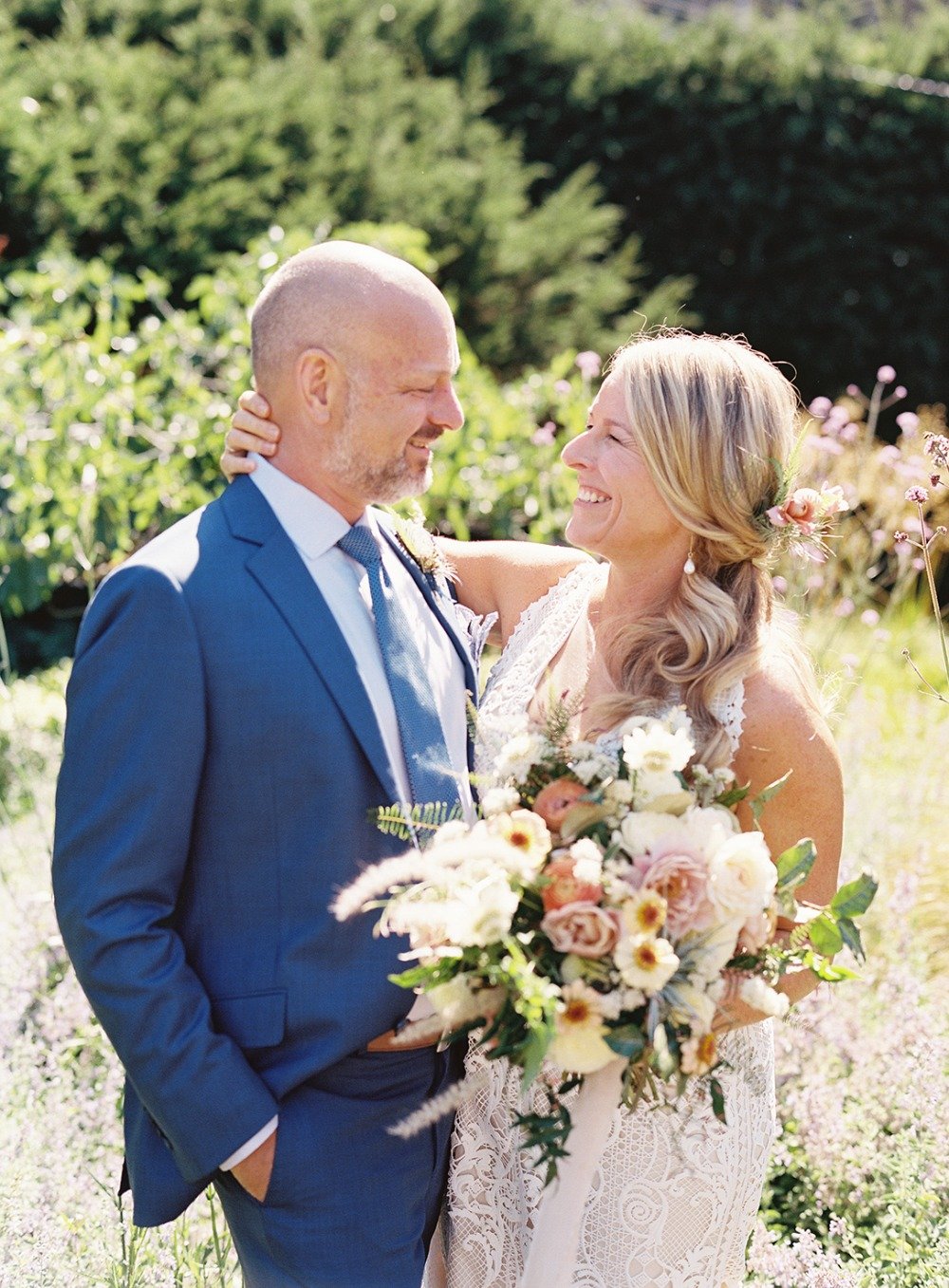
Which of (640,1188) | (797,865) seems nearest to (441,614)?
(797,865)

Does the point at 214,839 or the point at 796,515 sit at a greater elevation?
the point at 796,515

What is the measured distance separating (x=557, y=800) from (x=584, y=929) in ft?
0.69

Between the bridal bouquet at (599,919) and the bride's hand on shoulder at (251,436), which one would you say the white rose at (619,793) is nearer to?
the bridal bouquet at (599,919)

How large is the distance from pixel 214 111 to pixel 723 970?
8136mm

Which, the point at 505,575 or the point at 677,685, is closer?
the point at 677,685

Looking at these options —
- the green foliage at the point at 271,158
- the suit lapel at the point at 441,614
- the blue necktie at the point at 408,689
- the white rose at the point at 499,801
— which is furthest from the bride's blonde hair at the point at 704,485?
the green foliage at the point at 271,158

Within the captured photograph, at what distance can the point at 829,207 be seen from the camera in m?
12.2

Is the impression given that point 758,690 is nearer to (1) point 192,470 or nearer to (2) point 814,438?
(2) point 814,438

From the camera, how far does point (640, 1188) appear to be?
2.57 metres

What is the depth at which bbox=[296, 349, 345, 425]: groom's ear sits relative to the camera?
234 centimetres

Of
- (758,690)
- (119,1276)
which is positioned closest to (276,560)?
(758,690)

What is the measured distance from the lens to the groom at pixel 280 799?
7.00 feet

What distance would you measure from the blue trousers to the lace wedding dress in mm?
283

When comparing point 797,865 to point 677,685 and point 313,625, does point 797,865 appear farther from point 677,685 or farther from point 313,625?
point 313,625
